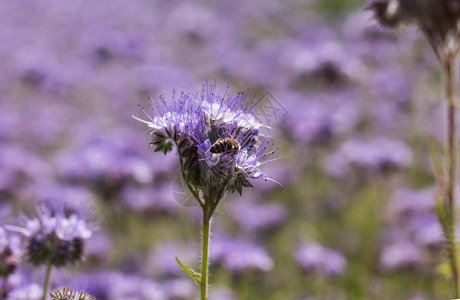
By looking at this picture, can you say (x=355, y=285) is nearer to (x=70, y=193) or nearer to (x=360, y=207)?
(x=360, y=207)

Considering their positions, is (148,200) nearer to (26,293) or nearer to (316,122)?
(316,122)

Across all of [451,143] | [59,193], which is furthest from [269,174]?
[451,143]

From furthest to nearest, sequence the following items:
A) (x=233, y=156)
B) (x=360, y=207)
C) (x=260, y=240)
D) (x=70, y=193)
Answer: (x=360, y=207) < (x=260, y=240) < (x=70, y=193) < (x=233, y=156)

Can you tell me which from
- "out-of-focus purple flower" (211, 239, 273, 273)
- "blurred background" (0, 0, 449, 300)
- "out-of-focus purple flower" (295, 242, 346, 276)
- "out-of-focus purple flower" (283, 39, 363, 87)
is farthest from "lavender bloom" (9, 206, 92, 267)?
"out-of-focus purple flower" (283, 39, 363, 87)

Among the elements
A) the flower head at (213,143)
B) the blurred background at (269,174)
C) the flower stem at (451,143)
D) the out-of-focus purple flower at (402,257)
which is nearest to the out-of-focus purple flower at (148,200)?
the blurred background at (269,174)

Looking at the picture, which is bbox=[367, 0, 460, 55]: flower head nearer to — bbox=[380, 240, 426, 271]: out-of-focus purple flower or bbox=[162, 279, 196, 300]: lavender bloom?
bbox=[162, 279, 196, 300]: lavender bloom

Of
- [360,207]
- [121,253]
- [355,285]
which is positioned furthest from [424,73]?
[121,253]

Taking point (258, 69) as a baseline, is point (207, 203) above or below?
below
